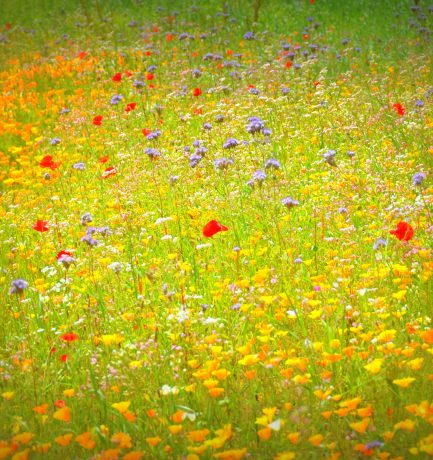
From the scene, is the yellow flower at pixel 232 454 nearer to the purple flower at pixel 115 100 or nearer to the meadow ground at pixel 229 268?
the meadow ground at pixel 229 268

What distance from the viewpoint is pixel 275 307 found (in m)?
3.84

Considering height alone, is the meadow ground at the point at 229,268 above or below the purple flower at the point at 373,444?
below

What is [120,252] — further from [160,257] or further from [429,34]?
[429,34]

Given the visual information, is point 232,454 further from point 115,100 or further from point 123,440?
point 115,100

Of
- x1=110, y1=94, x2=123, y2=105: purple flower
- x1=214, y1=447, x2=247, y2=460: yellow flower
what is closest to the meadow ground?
x1=214, y1=447, x2=247, y2=460: yellow flower

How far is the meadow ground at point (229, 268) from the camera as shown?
291 centimetres

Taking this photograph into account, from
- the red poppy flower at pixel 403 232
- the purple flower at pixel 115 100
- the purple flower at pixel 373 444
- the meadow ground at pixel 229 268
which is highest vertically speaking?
the red poppy flower at pixel 403 232

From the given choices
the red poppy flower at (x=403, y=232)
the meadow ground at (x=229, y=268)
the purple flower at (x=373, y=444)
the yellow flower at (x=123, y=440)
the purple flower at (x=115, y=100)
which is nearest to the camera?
the purple flower at (x=373, y=444)

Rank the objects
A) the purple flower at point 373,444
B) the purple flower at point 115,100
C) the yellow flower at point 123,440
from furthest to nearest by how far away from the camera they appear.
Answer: the purple flower at point 115,100 → the yellow flower at point 123,440 → the purple flower at point 373,444

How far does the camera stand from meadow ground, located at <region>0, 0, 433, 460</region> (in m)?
2.91

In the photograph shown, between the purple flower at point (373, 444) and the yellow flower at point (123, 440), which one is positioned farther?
the yellow flower at point (123, 440)

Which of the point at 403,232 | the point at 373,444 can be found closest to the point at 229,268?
the point at 403,232

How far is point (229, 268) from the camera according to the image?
4367 mm

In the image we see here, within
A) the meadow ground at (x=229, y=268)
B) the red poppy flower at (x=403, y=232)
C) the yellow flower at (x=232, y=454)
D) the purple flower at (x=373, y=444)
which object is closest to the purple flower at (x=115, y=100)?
the meadow ground at (x=229, y=268)
